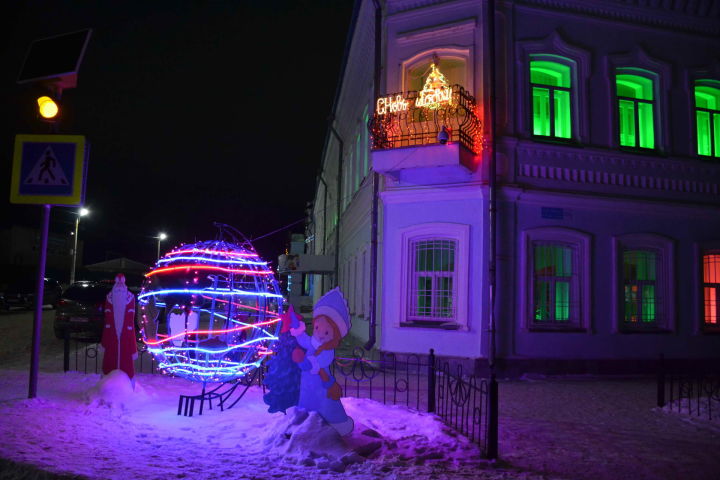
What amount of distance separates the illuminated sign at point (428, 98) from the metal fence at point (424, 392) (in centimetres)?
551

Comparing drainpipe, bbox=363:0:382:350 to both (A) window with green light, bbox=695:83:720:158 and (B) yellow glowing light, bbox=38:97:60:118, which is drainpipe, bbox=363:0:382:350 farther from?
(A) window with green light, bbox=695:83:720:158

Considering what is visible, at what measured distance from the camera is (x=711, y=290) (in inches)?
582

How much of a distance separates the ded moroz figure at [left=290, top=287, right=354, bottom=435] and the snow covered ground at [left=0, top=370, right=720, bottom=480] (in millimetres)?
241

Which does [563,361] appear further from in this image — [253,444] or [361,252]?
[253,444]

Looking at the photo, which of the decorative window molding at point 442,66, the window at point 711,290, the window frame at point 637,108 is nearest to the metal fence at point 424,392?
the decorative window molding at point 442,66

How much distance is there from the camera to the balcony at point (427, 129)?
12.5 metres

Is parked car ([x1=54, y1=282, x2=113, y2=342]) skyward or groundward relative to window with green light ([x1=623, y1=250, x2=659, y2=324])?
groundward

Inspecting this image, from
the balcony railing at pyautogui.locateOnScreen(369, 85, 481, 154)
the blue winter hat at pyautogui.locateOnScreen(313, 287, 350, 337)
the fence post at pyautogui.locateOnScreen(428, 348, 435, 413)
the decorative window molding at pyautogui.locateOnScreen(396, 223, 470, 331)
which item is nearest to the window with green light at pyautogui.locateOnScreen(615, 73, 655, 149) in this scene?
the balcony railing at pyautogui.locateOnScreen(369, 85, 481, 154)

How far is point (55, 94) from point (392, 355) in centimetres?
852

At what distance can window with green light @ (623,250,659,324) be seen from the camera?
46.7ft

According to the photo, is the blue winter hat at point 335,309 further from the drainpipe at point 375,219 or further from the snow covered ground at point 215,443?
the drainpipe at point 375,219

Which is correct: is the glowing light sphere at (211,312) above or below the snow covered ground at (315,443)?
above

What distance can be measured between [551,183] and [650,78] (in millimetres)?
4231

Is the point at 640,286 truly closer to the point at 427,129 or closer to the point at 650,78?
the point at 650,78
